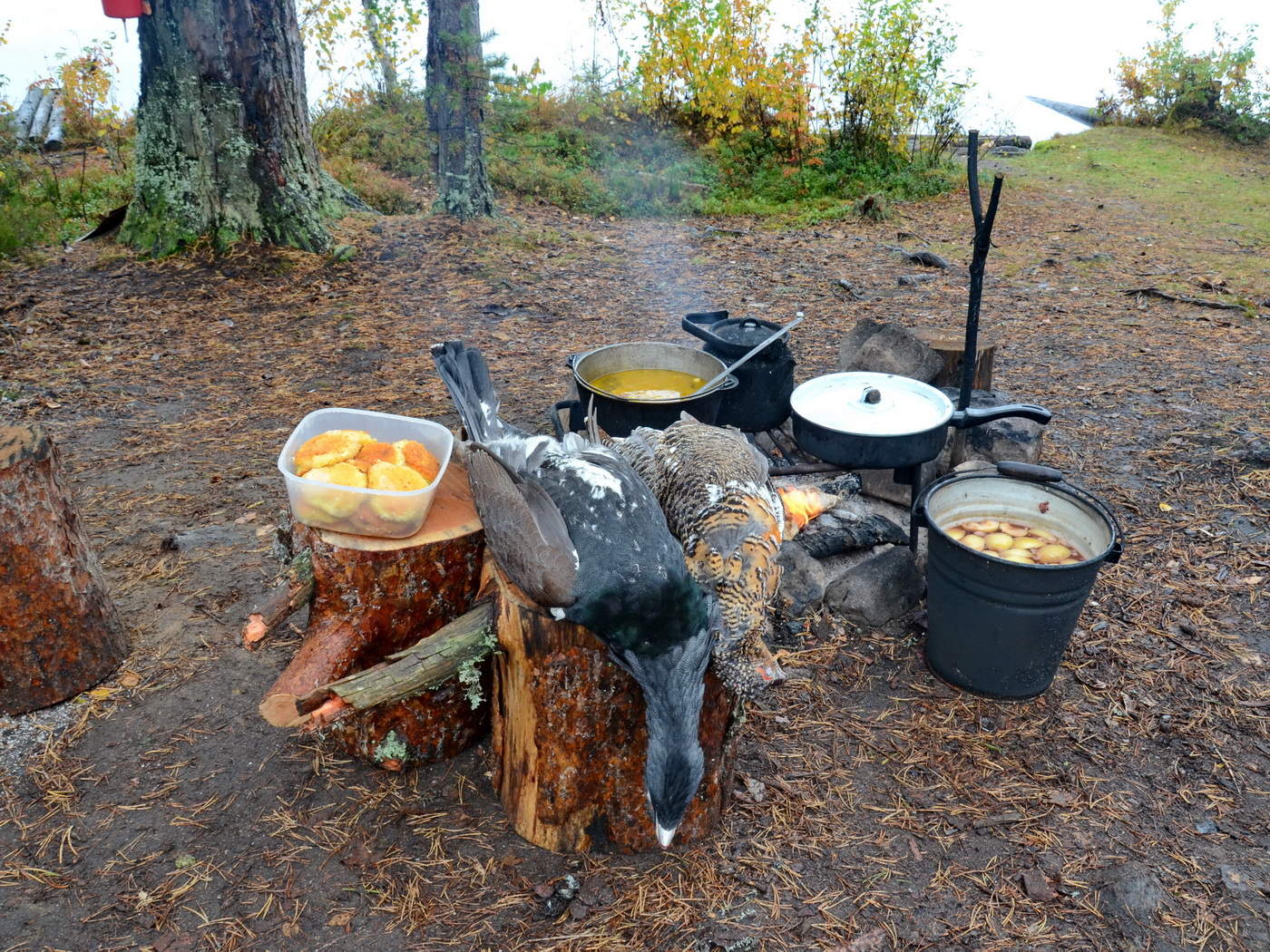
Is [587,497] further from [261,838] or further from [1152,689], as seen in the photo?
[1152,689]

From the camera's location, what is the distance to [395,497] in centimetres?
296

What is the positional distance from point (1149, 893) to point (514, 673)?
241 cm

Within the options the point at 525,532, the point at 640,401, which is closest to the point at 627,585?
the point at 525,532

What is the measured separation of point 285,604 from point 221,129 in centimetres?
699

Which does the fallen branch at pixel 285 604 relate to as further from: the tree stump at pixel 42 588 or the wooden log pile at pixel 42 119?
the wooden log pile at pixel 42 119

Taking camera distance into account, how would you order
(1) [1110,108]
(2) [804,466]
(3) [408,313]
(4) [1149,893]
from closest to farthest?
(4) [1149,893] < (2) [804,466] < (3) [408,313] < (1) [1110,108]

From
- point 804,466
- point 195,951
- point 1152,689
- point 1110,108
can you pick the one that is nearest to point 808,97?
point 1110,108

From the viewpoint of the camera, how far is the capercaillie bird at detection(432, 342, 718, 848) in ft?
8.38

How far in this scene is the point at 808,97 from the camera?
1288 centimetres

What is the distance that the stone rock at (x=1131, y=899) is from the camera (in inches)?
109

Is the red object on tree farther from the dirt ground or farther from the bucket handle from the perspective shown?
the bucket handle

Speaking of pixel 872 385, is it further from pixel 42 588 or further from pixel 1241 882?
pixel 42 588

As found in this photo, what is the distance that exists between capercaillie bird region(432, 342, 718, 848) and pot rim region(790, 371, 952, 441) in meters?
1.45

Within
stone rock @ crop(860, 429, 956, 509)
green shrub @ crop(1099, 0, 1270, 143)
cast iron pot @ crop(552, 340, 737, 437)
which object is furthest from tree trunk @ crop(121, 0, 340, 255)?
green shrub @ crop(1099, 0, 1270, 143)
